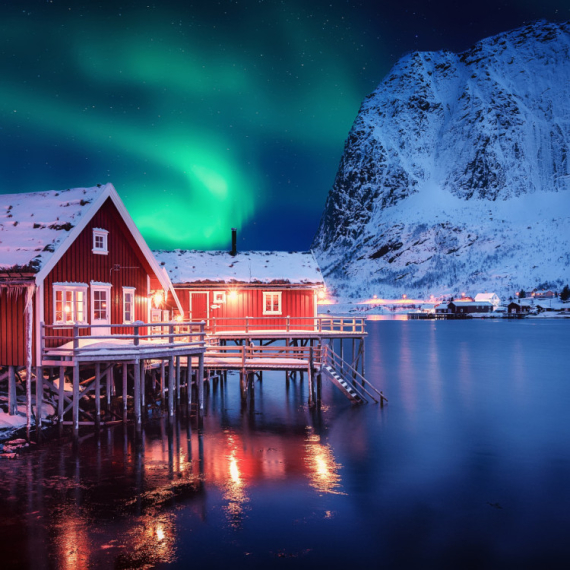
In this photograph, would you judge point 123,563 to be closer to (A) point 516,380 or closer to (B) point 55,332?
(B) point 55,332

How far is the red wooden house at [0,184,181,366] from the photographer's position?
21859 millimetres

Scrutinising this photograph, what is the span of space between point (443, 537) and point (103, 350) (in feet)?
42.6

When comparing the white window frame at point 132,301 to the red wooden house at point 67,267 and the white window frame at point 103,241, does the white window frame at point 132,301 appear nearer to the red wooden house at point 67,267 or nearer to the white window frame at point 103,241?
the red wooden house at point 67,267

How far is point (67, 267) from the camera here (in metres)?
23.7

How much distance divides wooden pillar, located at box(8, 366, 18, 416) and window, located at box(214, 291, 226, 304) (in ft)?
58.3

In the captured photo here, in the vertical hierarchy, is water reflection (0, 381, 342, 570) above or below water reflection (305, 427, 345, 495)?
above

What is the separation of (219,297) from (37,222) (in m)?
17.4

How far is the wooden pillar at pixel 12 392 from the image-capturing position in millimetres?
22719

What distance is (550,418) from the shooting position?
31.9 meters

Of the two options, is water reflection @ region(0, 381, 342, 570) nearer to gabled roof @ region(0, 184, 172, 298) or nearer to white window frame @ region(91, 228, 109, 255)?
gabled roof @ region(0, 184, 172, 298)

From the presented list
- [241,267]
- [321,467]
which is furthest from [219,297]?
[321,467]

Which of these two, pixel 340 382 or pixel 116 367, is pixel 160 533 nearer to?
pixel 116 367

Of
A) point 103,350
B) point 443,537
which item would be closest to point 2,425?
point 103,350

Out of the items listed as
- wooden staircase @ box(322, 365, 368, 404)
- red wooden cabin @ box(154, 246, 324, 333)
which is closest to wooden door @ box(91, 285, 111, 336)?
wooden staircase @ box(322, 365, 368, 404)
